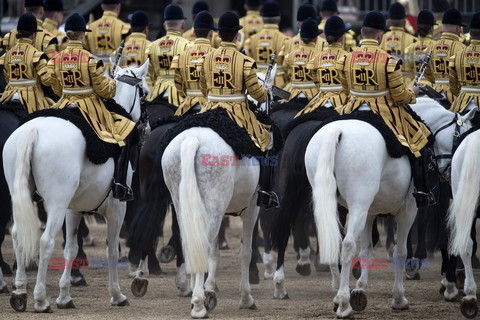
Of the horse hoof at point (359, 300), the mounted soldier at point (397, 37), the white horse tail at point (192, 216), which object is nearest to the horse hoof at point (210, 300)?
the white horse tail at point (192, 216)

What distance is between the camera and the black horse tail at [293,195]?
37.2 ft

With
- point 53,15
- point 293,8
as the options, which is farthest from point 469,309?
point 293,8

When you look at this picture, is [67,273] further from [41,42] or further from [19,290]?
[41,42]

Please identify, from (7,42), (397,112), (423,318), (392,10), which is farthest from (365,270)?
(392,10)

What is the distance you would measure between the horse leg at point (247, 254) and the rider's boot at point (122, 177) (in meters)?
1.18

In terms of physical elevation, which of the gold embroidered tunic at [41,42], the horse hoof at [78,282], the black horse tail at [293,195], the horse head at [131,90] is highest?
the gold embroidered tunic at [41,42]

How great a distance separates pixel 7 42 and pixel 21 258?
424 centimetres

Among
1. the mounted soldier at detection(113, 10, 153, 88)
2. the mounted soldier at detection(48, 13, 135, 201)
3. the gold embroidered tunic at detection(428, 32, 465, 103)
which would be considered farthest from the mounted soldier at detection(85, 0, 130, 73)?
the mounted soldier at detection(48, 13, 135, 201)

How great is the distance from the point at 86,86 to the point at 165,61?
3.44 meters

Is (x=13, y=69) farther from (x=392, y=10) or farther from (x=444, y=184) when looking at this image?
(x=392, y=10)

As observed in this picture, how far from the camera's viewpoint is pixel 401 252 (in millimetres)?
10945

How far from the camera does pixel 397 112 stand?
35.6 feet

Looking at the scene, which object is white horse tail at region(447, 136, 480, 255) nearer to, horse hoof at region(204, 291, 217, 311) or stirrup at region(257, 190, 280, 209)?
stirrup at region(257, 190, 280, 209)

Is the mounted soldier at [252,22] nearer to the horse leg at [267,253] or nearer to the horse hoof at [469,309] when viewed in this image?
the horse leg at [267,253]
